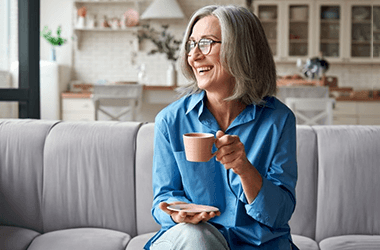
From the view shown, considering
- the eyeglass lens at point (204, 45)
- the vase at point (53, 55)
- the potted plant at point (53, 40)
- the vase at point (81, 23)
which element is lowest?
the eyeglass lens at point (204, 45)

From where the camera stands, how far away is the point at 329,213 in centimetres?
177

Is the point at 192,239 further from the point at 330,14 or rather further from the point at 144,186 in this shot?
the point at 330,14

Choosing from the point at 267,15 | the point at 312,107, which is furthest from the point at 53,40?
the point at 312,107

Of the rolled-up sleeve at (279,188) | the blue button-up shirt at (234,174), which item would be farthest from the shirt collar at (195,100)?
the rolled-up sleeve at (279,188)

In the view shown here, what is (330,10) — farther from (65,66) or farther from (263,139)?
(263,139)

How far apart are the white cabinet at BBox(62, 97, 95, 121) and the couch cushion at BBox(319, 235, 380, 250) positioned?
181 inches

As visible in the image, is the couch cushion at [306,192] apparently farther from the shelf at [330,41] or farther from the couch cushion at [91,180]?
the shelf at [330,41]

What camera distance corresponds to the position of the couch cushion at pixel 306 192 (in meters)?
1.78

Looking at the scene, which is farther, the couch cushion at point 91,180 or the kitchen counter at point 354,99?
the kitchen counter at point 354,99

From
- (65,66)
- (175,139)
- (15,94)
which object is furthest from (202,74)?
(65,66)

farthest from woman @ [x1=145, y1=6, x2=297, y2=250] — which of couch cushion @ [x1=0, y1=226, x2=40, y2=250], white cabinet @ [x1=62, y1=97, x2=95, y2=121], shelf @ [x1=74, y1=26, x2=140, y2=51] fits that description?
shelf @ [x1=74, y1=26, x2=140, y2=51]

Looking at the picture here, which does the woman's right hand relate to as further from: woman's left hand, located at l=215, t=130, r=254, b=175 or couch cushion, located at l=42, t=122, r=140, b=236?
couch cushion, located at l=42, t=122, r=140, b=236

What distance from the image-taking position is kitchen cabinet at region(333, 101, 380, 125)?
205 inches

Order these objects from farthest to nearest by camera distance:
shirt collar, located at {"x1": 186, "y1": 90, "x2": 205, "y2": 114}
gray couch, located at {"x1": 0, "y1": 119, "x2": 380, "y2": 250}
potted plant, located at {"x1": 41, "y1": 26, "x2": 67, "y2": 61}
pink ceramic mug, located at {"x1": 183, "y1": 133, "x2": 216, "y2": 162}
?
potted plant, located at {"x1": 41, "y1": 26, "x2": 67, "y2": 61} → gray couch, located at {"x1": 0, "y1": 119, "x2": 380, "y2": 250} → shirt collar, located at {"x1": 186, "y1": 90, "x2": 205, "y2": 114} → pink ceramic mug, located at {"x1": 183, "y1": 133, "x2": 216, "y2": 162}
